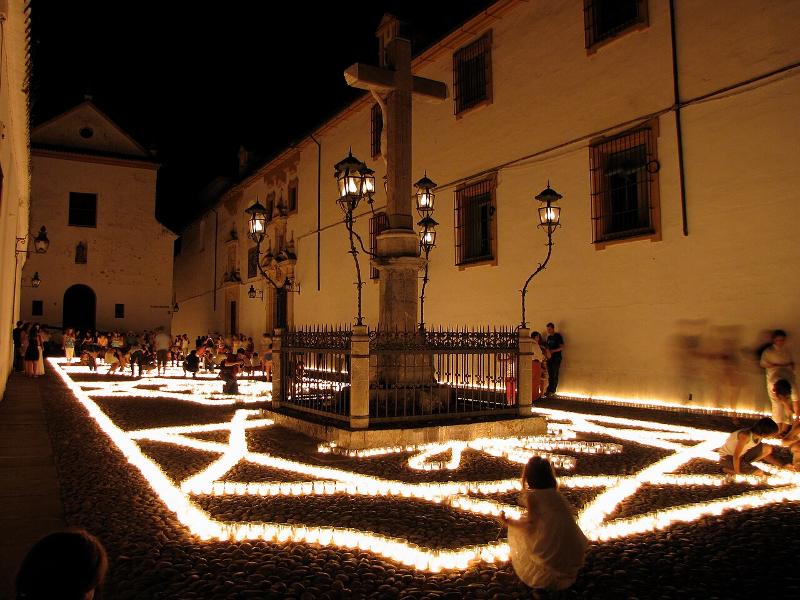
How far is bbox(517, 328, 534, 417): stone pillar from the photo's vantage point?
29.4 ft

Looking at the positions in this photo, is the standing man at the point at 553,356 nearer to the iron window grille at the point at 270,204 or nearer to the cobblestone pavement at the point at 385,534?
the cobblestone pavement at the point at 385,534

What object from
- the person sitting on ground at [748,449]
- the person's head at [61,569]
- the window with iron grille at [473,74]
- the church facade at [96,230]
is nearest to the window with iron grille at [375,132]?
the window with iron grille at [473,74]

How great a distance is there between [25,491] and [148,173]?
107 ft

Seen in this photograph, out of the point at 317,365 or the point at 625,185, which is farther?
the point at 625,185

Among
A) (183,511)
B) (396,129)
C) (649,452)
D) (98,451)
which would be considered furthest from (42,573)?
(396,129)

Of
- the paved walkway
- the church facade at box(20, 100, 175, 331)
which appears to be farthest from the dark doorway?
the paved walkway

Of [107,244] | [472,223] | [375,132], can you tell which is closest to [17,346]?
[375,132]

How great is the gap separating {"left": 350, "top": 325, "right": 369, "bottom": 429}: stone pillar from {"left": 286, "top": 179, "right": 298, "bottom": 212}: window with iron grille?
839 inches

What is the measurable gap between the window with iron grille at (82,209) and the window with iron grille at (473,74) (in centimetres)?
2417

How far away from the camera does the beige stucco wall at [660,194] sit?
9883 mm

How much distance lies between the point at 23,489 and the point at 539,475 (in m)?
4.43

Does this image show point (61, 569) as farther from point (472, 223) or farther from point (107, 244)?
point (107, 244)

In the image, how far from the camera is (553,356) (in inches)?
522

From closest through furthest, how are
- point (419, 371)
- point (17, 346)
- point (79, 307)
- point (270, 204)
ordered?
point (419, 371)
point (17, 346)
point (270, 204)
point (79, 307)
